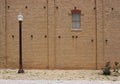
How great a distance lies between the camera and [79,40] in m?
26.3

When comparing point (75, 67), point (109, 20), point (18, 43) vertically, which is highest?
point (109, 20)

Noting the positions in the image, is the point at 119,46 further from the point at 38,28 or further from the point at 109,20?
the point at 38,28

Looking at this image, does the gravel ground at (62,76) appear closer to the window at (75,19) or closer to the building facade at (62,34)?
the building facade at (62,34)

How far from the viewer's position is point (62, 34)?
2628cm

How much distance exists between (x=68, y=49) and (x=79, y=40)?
0.99m

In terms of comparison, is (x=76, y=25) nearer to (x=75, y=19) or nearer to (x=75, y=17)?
(x=75, y=19)

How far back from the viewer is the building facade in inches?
1029

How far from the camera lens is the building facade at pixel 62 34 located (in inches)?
1029

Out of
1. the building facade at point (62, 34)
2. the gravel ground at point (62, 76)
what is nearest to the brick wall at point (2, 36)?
the building facade at point (62, 34)

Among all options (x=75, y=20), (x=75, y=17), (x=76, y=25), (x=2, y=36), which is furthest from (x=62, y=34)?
(x=2, y=36)

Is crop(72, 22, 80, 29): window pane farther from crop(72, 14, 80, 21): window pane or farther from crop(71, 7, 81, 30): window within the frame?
crop(72, 14, 80, 21): window pane

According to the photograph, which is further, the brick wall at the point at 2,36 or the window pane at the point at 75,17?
the window pane at the point at 75,17

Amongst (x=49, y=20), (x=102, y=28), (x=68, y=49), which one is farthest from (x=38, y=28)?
(x=102, y=28)

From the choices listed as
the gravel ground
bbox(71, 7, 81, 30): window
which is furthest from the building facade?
the gravel ground
